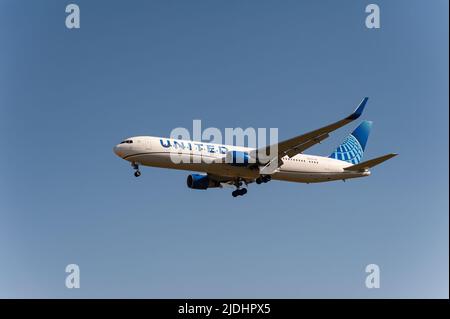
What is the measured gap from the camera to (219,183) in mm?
60562

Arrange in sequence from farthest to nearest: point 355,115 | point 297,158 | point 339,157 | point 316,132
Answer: point 339,157 → point 297,158 → point 316,132 → point 355,115

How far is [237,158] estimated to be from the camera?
5388 centimetres

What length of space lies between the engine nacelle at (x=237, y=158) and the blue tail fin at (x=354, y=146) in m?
12.7

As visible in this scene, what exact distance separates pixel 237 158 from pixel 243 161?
677 mm

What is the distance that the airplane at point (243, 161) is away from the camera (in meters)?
52.4

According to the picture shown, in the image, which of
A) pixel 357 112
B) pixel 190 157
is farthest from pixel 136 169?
pixel 357 112

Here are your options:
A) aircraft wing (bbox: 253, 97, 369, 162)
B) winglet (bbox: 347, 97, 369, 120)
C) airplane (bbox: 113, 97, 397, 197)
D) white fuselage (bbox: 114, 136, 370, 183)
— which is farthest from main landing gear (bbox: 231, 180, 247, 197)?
winglet (bbox: 347, 97, 369, 120)

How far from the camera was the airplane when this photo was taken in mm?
52406

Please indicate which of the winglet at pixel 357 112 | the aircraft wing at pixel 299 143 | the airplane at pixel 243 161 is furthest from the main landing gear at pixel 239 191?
the winglet at pixel 357 112

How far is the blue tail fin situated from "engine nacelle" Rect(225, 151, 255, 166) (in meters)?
12.7
